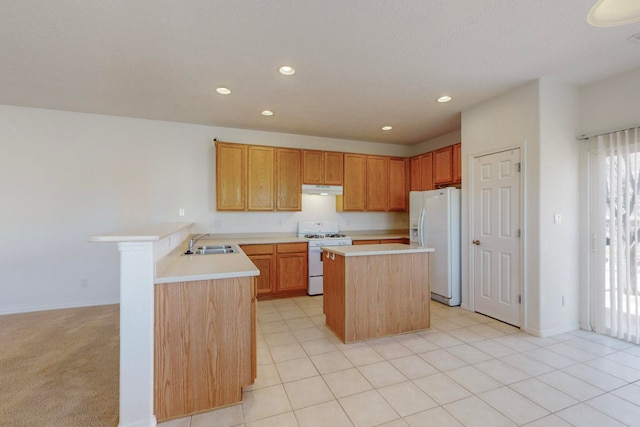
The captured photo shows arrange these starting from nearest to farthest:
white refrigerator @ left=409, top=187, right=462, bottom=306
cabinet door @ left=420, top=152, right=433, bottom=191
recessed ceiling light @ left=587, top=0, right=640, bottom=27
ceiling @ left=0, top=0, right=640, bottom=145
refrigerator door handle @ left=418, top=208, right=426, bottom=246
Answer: recessed ceiling light @ left=587, top=0, right=640, bottom=27
ceiling @ left=0, top=0, right=640, bottom=145
white refrigerator @ left=409, top=187, right=462, bottom=306
refrigerator door handle @ left=418, top=208, right=426, bottom=246
cabinet door @ left=420, top=152, right=433, bottom=191

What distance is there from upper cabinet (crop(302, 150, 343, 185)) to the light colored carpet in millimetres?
3333

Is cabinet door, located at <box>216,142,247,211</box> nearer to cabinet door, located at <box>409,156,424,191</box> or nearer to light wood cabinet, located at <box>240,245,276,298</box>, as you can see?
light wood cabinet, located at <box>240,245,276,298</box>

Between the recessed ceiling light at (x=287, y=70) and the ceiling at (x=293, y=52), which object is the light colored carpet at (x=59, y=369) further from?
the recessed ceiling light at (x=287, y=70)

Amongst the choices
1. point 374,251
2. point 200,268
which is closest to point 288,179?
point 374,251

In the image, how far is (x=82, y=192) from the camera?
155 inches

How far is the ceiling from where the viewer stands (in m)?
1.96

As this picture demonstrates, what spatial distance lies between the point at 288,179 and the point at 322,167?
2.13 feet

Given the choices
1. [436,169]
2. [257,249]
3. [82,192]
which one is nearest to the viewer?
[82,192]

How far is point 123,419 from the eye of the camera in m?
1.69

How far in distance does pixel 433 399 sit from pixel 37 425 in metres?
2.53

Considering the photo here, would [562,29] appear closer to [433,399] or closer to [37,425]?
[433,399]

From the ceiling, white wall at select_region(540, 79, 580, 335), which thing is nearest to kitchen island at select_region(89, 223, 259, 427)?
the ceiling

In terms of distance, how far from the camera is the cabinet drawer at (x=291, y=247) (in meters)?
4.37

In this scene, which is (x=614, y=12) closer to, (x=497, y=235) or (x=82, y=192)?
(x=497, y=235)
